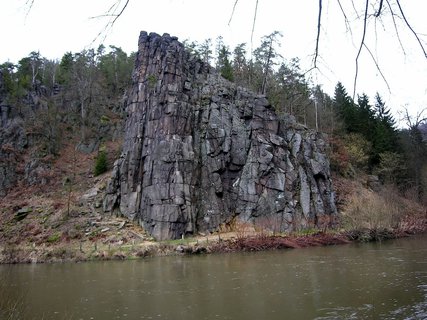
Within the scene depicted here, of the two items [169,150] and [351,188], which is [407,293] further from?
[351,188]

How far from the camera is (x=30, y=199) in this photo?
129 ft

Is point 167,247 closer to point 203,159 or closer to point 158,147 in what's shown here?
point 158,147

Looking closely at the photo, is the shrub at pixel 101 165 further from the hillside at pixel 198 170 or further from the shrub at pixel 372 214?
the shrub at pixel 372 214

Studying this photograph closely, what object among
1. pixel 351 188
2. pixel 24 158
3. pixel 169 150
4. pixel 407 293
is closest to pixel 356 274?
pixel 407 293

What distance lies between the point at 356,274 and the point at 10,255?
23.7m

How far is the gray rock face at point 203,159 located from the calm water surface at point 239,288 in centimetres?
989

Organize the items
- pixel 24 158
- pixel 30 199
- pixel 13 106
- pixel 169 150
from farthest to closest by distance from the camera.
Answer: pixel 13 106 < pixel 24 158 < pixel 30 199 < pixel 169 150

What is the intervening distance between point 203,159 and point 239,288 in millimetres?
22652

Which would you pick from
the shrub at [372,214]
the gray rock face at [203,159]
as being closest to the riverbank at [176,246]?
the shrub at [372,214]

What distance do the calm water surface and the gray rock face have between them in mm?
9888

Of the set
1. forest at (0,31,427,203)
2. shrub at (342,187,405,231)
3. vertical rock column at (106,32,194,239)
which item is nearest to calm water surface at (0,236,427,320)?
shrub at (342,187,405,231)

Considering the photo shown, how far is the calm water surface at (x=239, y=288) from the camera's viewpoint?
1180cm

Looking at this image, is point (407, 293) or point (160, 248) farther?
point (160, 248)

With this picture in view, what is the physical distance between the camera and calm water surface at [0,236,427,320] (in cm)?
1180
